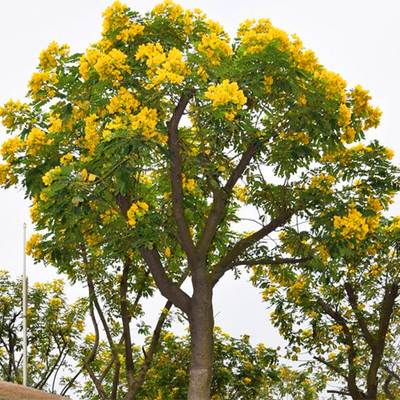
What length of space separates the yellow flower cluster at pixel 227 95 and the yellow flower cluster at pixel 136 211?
1.85 metres

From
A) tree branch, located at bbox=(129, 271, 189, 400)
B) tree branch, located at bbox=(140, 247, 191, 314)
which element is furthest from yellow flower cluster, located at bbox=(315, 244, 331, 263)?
tree branch, located at bbox=(129, 271, 189, 400)

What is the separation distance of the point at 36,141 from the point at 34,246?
2.00m

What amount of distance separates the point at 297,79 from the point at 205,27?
171 cm

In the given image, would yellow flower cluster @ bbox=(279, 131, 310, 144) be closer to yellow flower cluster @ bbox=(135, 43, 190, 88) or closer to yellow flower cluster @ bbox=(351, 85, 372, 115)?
yellow flower cluster @ bbox=(351, 85, 372, 115)

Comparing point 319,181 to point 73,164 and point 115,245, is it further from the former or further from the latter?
point 73,164

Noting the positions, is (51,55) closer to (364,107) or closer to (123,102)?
(123,102)

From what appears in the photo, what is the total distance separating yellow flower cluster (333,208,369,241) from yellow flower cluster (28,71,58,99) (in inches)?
177

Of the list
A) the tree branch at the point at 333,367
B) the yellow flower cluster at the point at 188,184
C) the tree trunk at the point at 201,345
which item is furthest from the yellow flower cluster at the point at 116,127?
the tree branch at the point at 333,367

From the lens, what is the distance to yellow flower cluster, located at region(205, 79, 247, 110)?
25.4 feet

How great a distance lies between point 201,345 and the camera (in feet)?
30.4

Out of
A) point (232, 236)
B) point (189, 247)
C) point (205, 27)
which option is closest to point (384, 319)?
point (232, 236)

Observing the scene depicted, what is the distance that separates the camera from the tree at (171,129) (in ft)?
26.9

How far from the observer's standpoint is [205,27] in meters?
9.75

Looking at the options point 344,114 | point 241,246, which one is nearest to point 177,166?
point 241,246
